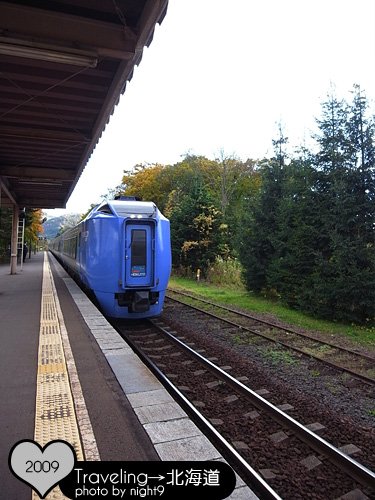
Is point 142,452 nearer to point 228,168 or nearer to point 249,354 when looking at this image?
point 249,354

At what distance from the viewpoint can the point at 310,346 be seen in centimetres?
798

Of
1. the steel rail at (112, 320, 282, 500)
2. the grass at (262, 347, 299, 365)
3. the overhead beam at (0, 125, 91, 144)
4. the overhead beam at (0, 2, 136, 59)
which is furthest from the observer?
the overhead beam at (0, 125, 91, 144)

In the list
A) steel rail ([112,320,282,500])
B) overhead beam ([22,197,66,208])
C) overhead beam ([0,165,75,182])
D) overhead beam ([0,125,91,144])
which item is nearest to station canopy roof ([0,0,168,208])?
overhead beam ([0,125,91,144])

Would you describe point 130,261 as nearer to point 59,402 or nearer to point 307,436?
point 59,402

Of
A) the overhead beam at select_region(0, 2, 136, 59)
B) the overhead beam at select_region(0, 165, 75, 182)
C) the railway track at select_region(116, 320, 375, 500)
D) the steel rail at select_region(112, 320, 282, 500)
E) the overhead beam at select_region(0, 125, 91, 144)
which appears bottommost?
the railway track at select_region(116, 320, 375, 500)

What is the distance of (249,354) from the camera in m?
7.36

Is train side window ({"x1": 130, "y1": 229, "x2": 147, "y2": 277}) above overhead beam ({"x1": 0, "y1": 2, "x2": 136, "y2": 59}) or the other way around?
the other way around

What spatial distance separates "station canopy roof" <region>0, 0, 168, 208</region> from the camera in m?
5.45

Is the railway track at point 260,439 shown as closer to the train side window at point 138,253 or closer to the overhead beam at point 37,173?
the train side window at point 138,253

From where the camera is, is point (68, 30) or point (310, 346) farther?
point (310, 346)

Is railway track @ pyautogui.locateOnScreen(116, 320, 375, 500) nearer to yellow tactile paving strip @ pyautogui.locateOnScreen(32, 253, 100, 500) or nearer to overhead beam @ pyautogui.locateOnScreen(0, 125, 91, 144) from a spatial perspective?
yellow tactile paving strip @ pyautogui.locateOnScreen(32, 253, 100, 500)

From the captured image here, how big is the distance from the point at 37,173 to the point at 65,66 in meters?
8.63

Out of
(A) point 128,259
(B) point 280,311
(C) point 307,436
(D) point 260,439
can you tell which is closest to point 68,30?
(A) point 128,259

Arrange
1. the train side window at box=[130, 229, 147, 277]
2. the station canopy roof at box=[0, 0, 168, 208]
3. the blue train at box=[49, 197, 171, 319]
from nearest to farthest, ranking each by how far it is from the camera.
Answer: the station canopy roof at box=[0, 0, 168, 208] → the blue train at box=[49, 197, 171, 319] → the train side window at box=[130, 229, 147, 277]
